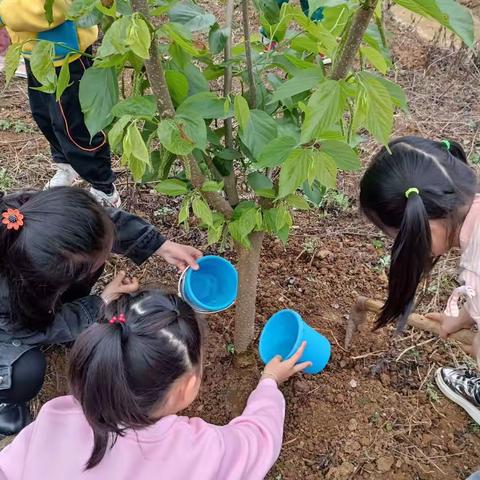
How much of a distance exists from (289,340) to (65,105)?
49.0 inches

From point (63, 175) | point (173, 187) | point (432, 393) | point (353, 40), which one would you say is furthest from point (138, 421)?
point (63, 175)

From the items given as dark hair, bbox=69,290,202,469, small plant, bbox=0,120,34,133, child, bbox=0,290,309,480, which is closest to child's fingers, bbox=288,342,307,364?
child, bbox=0,290,309,480

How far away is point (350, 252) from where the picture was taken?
2236 mm

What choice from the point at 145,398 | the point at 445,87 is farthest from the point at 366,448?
the point at 445,87

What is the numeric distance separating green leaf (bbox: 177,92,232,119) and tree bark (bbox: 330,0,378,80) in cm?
24

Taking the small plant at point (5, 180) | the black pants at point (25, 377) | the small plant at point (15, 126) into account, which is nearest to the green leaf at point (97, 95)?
the black pants at point (25, 377)

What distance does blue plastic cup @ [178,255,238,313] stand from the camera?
1656 millimetres

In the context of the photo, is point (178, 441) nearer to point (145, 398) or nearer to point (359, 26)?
point (145, 398)

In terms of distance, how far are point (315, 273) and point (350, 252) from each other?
190 millimetres

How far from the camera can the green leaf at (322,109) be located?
75cm

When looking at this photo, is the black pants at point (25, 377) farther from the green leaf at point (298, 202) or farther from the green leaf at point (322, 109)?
the green leaf at point (322, 109)

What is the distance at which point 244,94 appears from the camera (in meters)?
1.20

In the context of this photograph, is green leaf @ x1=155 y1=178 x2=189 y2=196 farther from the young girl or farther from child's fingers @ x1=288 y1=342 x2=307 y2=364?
child's fingers @ x1=288 y1=342 x2=307 y2=364

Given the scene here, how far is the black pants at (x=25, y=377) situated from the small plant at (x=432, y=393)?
129 centimetres
